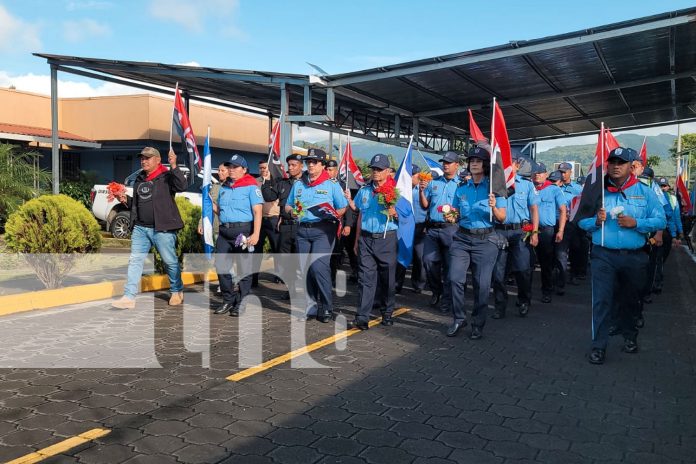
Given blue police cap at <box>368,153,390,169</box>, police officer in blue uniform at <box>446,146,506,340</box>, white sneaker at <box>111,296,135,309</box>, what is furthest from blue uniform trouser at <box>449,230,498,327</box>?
white sneaker at <box>111,296,135,309</box>

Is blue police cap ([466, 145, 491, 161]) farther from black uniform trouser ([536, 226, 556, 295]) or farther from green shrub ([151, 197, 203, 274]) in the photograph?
green shrub ([151, 197, 203, 274])

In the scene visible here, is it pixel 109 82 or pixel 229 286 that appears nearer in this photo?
pixel 229 286

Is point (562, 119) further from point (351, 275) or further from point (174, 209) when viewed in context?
point (174, 209)

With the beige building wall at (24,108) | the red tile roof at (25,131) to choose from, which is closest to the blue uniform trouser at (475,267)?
the red tile roof at (25,131)

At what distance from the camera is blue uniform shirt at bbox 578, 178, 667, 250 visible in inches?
229

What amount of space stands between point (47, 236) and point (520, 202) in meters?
6.35

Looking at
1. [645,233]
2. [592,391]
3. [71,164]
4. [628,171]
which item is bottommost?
[592,391]

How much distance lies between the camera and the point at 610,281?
235 inches

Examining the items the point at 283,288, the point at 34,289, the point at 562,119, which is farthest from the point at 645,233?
the point at 562,119

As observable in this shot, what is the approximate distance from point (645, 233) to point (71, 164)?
87.0 feet

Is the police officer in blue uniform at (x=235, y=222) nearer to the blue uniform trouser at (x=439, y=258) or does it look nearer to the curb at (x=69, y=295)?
the curb at (x=69, y=295)

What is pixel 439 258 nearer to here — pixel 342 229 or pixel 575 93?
pixel 342 229

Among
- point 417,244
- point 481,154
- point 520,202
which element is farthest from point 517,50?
point 481,154

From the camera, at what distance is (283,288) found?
9633 millimetres
